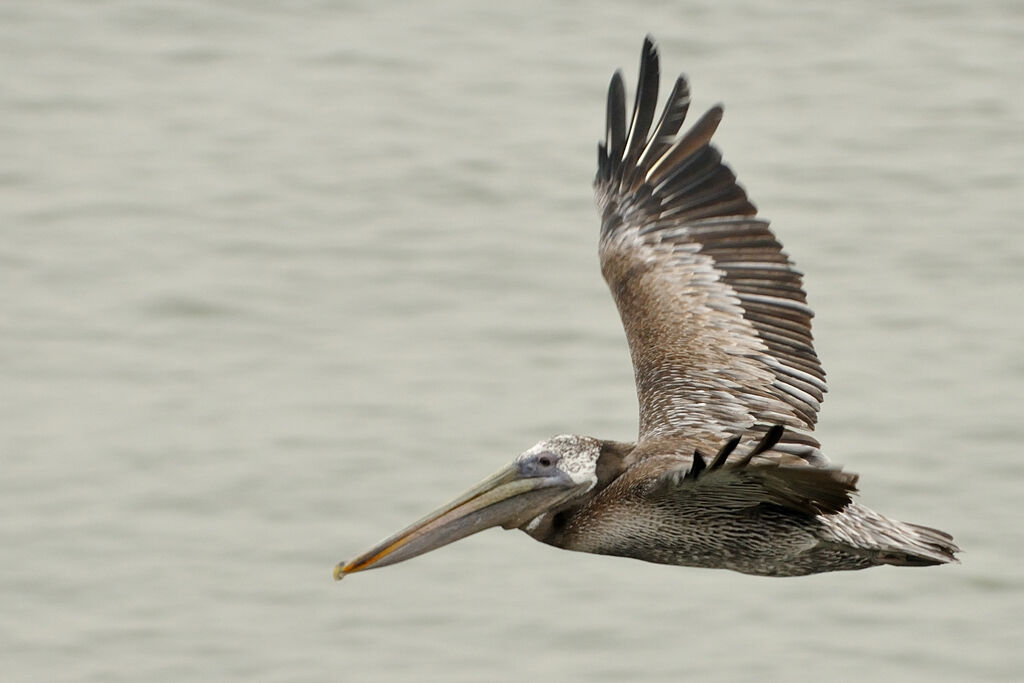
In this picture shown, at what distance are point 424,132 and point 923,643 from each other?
6834mm

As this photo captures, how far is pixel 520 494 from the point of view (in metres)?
9.09

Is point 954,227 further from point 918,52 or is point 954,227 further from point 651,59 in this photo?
point 651,59

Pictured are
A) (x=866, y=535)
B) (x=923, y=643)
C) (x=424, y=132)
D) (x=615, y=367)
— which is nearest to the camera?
(x=866, y=535)

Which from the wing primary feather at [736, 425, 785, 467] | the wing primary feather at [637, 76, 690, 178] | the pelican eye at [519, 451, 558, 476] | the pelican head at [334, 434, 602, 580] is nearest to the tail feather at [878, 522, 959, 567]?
the pelican head at [334, 434, 602, 580]

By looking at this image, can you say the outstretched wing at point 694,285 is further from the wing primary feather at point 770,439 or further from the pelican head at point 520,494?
the wing primary feather at point 770,439

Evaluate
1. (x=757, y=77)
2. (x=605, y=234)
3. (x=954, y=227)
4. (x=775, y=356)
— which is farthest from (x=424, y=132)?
(x=775, y=356)

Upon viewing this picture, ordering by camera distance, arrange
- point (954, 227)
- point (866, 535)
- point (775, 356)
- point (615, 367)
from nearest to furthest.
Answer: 1. point (866, 535)
2. point (775, 356)
3. point (615, 367)
4. point (954, 227)

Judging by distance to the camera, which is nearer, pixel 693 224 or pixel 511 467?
pixel 511 467

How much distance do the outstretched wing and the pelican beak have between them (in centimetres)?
66

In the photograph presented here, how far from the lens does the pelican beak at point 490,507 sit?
29.6ft

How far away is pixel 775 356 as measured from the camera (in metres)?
10.2

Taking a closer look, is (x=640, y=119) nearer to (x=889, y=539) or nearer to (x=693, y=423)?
(x=693, y=423)

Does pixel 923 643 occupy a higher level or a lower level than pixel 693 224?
lower

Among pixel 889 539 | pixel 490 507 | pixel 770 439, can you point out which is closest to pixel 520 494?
pixel 490 507
